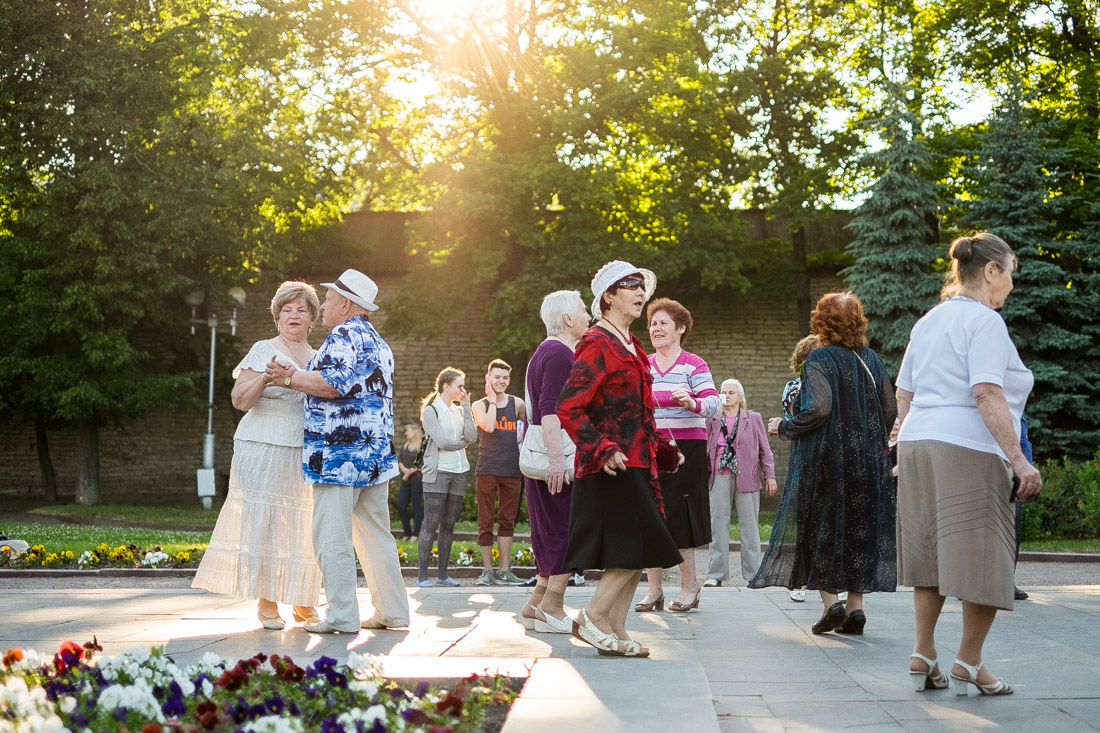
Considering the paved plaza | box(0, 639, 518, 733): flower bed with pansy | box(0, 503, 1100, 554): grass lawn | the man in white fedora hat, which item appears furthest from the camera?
box(0, 503, 1100, 554): grass lawn

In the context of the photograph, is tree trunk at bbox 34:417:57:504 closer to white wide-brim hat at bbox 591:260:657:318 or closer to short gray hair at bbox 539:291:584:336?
short gray hair at bbox 539:291:584:336

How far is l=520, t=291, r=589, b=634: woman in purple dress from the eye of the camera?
6.36 m

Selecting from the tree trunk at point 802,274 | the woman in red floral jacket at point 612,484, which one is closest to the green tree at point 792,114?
the tree trunk at point 802,274

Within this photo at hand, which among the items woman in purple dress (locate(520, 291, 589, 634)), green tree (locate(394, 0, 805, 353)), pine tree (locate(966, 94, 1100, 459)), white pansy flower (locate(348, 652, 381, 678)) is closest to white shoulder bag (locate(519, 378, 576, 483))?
woman in purple dress (locate(520, 291, 589, 634))

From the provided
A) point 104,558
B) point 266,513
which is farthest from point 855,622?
point 104,558

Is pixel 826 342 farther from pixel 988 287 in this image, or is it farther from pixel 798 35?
pixel 798 35

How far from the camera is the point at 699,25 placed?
85.6 feet

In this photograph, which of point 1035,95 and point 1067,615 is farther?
point 1035,95

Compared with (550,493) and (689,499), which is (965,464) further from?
(689,499)

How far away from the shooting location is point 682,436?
7.53m

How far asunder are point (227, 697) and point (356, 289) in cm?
300

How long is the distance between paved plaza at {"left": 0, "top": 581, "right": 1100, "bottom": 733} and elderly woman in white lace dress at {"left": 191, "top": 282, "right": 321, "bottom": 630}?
26 cm

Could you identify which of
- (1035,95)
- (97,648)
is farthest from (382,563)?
(1035,95)

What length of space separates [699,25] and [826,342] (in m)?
20.9
